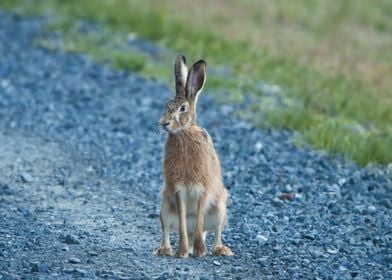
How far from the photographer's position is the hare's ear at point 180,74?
7.56 meters

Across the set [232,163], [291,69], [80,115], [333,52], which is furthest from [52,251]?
[333,52]

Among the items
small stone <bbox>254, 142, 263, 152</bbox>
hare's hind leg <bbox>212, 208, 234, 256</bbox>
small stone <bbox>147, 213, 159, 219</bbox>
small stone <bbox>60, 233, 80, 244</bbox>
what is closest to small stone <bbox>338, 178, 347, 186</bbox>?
small stone <bbox>254, 142, 263, 152</bbox>

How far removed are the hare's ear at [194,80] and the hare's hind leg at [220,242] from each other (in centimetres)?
80

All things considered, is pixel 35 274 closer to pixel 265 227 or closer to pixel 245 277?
pixel 245 277

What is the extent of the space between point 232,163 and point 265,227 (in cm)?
226

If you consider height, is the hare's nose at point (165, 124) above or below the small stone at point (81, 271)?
above

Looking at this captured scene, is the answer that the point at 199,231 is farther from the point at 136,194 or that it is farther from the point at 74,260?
the point at 136,194

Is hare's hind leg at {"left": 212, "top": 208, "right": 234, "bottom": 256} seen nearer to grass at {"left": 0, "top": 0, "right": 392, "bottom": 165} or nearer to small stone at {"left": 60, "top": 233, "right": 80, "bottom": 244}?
small stone at {"left": 60, "top": 233, "right": 80, "bottom": 244}

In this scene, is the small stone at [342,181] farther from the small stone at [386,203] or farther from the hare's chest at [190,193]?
the hare's chest at [190,193]

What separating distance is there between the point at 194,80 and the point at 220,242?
1.09 meters

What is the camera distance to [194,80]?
7512mm

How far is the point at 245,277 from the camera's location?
6805 mm

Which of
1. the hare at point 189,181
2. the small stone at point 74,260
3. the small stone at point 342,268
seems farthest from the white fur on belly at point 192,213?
the small stone at point 342,268

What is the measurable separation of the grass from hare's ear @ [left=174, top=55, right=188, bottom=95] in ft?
9.80
